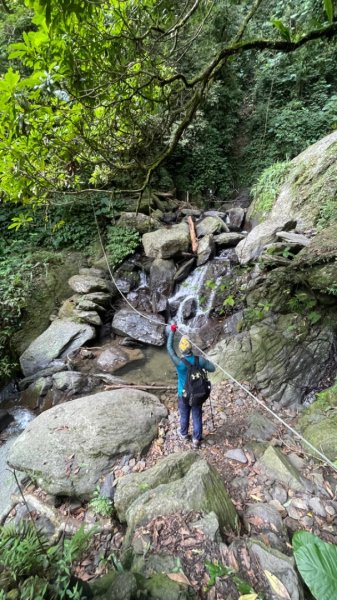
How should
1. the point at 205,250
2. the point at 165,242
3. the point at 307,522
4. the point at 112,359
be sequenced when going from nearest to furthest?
the point at 307,522, the point at 112,359, the point at 205,250, the point at 165,242

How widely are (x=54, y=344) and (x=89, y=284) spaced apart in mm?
2089

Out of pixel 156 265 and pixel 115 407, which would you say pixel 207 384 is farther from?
pixel 156 265

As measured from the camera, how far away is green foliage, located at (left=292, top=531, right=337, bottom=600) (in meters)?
1.43

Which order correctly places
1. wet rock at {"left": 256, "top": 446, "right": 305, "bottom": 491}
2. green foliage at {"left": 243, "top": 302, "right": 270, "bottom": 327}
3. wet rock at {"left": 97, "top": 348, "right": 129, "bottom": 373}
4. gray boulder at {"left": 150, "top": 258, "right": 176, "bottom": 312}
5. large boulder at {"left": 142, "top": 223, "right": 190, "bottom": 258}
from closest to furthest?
wet rock at {"left": 256, "top": 446, "right": 305, "bottom": 491}, green foliage at {"left": 243, "top": 302, "right": 270, "bottom": 327}, wet rock at {"left": 97, "top": 348, "right": 129, "bottom": 373}, gray boulder at {"left": 150, "top": 258, "right": 176, "bottom": 312}, large boulder at {"left": 142, "top": 223, "right": 190, "bottom": 258}

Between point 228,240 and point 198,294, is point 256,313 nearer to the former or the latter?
point 198,294

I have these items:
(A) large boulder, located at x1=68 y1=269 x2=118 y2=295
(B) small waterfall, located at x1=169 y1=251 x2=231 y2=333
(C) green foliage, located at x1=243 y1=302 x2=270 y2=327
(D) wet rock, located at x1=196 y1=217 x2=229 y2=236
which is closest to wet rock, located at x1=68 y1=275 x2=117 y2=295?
(A) large boulder, located at x1=68 y1=269 x2=118 y2=295

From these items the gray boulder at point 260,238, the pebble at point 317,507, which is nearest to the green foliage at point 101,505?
the pebble at point 317,507

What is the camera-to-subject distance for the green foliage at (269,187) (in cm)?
909

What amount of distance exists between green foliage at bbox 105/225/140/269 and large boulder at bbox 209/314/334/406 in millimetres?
4931

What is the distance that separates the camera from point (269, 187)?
944 centimetres

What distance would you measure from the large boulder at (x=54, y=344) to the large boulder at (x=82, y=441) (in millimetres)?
2598

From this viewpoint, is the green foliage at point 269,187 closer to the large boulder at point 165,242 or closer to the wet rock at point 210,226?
the wet rock at point 210,226

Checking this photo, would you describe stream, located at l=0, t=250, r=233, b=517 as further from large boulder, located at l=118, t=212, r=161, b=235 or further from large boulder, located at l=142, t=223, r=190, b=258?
large boulder, located at l=118, t=212, r=161, b=235


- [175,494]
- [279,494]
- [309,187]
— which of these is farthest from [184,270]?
[175,494]
